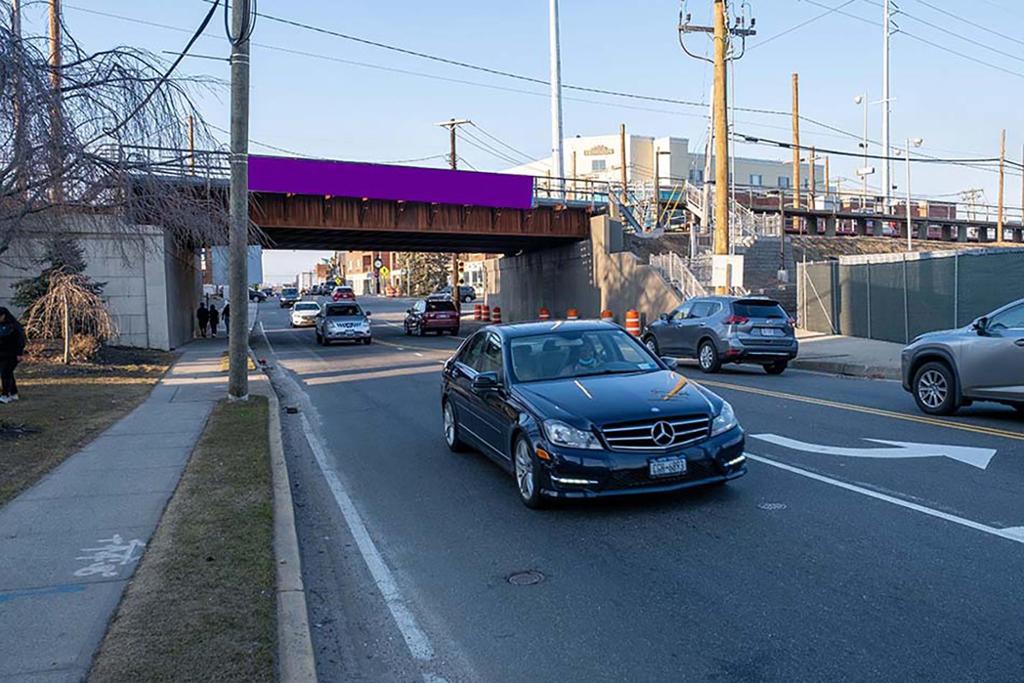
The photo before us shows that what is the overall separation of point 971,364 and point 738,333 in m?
7.51

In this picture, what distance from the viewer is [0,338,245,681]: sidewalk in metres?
4.70

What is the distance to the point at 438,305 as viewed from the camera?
41.9m

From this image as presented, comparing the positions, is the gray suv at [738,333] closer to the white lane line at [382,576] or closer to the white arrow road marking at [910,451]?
the white arrow road marking at [910,451]

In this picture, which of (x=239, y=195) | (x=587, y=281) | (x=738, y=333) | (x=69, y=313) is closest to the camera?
(x=239, y=195)

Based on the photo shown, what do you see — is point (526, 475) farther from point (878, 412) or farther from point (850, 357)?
point (850, 357)

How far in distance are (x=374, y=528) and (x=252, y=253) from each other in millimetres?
11367

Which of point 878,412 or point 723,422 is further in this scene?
point 878,412

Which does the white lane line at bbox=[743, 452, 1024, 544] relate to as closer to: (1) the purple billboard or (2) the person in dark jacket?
(2) the person in dark jacket

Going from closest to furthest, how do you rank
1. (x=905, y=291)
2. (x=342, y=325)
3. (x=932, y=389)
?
(x=932, y=389) < (x=905, y=291) < (x=342, y=325)

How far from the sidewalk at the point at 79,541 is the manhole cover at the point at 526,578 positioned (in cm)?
240

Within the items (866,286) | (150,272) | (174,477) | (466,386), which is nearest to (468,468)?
(466,386)

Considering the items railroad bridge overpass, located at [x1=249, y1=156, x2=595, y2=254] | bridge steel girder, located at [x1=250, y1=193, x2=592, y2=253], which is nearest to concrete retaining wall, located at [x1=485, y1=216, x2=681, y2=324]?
bridge steel girder, located at [x1=250, y1=193, x2=592, y2=253]

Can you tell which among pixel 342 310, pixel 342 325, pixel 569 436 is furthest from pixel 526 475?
pixel 342 310

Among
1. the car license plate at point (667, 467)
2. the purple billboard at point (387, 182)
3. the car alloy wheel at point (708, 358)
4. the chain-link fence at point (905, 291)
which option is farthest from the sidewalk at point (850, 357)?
the purple billboard at point (387, 182)
